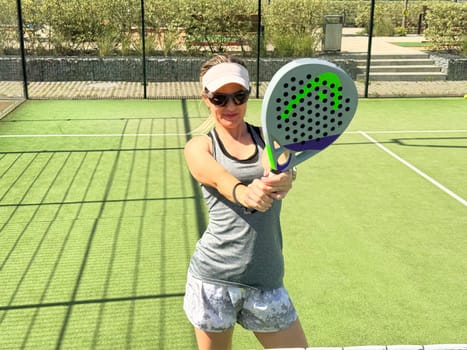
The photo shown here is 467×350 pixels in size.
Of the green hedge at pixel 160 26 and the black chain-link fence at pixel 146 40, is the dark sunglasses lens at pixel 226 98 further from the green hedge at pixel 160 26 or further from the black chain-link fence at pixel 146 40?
the green hedge at pixel 160 26

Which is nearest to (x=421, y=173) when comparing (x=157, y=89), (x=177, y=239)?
(x=177, y=239)

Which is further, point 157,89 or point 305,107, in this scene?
point 157,89

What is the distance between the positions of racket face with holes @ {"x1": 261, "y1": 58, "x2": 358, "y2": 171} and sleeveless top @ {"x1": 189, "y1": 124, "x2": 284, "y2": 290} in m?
0.50

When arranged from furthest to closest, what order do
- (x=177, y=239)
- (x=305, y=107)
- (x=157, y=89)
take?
(x=157, y=89), (x=177, y=239), (x=305, y=107)

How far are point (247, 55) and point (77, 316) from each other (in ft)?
49.1

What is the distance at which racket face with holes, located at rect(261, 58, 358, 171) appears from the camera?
197 cm

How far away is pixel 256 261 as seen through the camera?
2.64 meters

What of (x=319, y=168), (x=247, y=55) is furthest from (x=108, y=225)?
(x=247, y=55)

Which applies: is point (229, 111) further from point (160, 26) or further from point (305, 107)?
point (160, 26)

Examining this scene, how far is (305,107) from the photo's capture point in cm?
205


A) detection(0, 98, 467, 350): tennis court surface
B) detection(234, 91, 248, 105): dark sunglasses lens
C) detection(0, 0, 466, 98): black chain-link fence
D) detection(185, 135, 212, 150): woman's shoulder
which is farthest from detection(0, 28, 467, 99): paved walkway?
detection(234, 91, 248, 105): dark sunglasses lens

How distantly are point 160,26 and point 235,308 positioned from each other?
56.6ft

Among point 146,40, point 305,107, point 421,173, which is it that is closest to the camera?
point 305,107

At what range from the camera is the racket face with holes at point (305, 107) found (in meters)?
1.97
